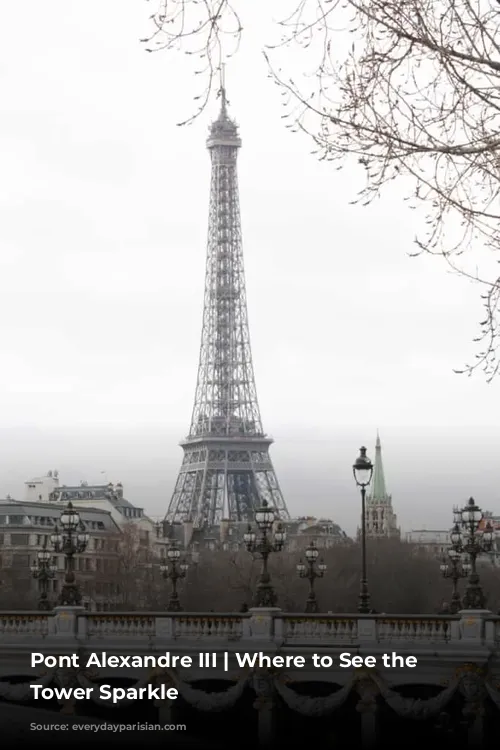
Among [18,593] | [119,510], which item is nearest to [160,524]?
[119,510]

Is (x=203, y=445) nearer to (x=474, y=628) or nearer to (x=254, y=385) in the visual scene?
(x=254, y=385)

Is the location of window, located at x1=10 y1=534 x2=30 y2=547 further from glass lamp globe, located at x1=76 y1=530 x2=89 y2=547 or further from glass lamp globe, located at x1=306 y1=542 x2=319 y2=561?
glass lamp globe, located at x1=76 y1=530 x2=89 y2=547

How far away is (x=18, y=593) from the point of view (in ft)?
369

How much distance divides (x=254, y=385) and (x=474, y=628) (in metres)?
149

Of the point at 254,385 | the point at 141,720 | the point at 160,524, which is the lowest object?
the point at 141,720

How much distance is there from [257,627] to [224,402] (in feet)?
477

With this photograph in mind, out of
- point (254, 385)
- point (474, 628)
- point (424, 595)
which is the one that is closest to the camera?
point (474, 628)

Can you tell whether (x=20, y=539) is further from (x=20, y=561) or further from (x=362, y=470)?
(x=362, y=470)

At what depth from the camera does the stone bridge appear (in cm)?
3716

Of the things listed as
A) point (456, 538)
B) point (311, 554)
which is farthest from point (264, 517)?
point (456, 538)

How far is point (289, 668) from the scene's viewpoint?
38.5 meters

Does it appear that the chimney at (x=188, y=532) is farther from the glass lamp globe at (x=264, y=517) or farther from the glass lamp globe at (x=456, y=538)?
the glass lamp globe at (x=264, y=517)

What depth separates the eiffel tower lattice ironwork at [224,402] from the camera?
588ft

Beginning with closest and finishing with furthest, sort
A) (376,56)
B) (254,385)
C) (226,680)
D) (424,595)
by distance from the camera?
(376,56), (226,680), (424,595), (254,385)
